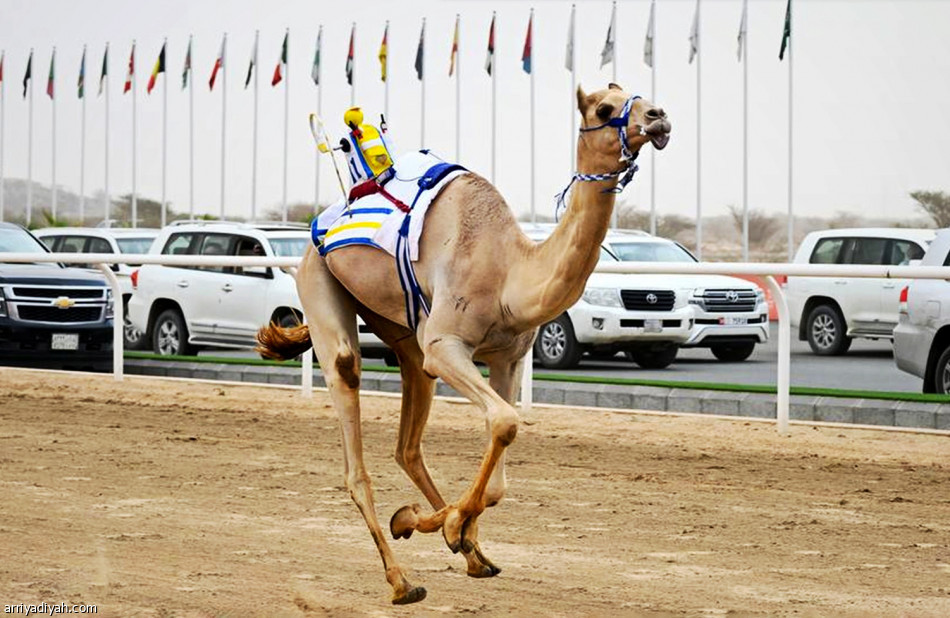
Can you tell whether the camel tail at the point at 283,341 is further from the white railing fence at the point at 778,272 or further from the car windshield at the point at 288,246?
the car windshield at the point at 288,246

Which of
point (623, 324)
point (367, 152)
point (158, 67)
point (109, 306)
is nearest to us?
point (367, 152)

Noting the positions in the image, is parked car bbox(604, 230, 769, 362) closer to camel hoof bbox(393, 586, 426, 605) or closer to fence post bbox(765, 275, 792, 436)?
fence post bbox(765, 275, 792, 436)

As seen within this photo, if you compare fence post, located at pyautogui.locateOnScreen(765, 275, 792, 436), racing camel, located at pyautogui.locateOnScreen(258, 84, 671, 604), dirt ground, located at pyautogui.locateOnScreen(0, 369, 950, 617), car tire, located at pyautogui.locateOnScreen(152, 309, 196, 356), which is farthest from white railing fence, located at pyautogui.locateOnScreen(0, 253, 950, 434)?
racing camel, located at pyautogui.locateOnScreen(258, 84, 671, 604)

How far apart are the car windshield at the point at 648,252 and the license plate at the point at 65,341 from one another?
683cm

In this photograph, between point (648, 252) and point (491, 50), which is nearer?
point (648, 252)

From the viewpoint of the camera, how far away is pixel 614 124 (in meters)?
6.91

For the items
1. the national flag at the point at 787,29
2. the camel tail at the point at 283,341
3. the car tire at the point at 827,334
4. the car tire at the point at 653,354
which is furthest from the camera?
the national flag at the point at 787,29

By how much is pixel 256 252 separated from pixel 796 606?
1575cm

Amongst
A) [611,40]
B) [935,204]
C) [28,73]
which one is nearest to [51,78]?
[28,73]

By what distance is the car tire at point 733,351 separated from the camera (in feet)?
55.9

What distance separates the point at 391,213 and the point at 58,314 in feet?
45.2

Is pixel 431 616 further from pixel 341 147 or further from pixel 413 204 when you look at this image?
pixel 341 147

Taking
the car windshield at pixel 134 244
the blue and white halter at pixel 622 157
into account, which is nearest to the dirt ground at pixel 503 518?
the blue and white halter at pixel 622 157

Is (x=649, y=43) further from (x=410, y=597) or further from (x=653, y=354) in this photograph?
(x=410, y=597)
